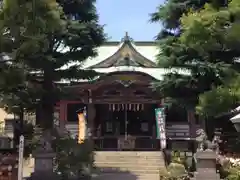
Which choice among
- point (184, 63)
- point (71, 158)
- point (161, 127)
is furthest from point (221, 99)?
point (161, 127)

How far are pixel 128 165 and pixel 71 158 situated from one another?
5016mm

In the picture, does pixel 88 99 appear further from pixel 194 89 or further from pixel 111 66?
pixel 194 89

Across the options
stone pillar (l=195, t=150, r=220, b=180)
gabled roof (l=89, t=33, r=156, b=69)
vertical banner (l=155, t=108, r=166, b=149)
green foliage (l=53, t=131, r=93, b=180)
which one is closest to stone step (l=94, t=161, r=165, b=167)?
vertical banner (l=155, t=108, r=166, b=149)

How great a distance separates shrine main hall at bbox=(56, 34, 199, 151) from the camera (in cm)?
2420

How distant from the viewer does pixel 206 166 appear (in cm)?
1479

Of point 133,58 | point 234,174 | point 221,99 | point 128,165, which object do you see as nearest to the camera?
point 234,174

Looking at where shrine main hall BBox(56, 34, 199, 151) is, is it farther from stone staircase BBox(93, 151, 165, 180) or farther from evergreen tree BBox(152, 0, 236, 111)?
evergreen tree BBox(152, 0, 236, 111)

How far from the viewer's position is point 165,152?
835 inches

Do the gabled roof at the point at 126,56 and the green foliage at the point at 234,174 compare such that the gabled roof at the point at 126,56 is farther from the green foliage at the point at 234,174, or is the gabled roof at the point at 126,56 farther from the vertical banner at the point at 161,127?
the green foliage at the point at 234,174

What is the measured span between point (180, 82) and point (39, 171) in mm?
7082

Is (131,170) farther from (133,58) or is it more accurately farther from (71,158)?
(133,58)

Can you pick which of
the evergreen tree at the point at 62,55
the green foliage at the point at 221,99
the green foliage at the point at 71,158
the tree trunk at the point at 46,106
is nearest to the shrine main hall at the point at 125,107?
the evergreen tree at the point at 62,55

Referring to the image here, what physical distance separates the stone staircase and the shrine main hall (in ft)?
7.71

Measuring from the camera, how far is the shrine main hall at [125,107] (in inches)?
953
